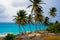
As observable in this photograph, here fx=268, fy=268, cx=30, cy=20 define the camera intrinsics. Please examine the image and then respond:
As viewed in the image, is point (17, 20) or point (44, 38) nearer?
point (44, 38)

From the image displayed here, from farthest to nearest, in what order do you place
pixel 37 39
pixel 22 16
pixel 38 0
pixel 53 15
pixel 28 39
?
pixel 53 15
pixel 38 0
pixel 22 16
pixel 28 39
pixel 37 39

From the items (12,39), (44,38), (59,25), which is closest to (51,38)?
(44,38)

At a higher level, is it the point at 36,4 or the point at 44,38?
the point at 36,4

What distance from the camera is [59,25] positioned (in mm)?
81000

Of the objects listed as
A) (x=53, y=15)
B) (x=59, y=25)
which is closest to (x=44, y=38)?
(x=59, y=25)

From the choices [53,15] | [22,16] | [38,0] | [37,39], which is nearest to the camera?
[37,39]

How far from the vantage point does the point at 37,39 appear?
185ft

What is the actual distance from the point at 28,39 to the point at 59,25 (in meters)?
21.4

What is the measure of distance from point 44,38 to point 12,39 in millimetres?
9871

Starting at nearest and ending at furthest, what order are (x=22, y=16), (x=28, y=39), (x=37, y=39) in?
(x=37, y=39) → (x=28, y=39) → (x=22, y=16)

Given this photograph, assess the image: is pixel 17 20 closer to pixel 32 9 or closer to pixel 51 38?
pixel 32 9

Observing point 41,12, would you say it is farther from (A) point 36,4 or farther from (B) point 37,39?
(B) point 37,39

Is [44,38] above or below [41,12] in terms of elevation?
below

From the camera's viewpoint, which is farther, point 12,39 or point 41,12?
point 41,12
